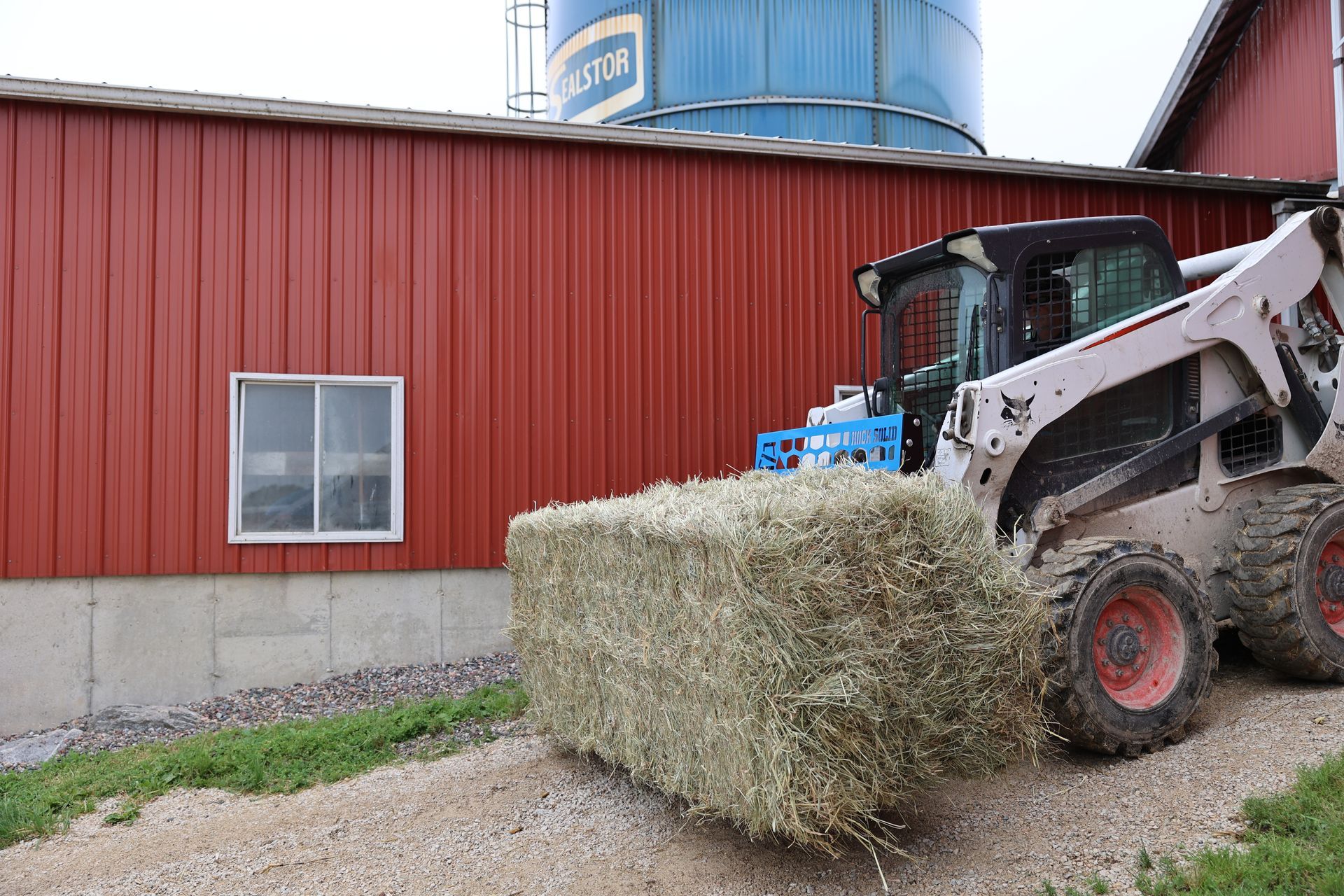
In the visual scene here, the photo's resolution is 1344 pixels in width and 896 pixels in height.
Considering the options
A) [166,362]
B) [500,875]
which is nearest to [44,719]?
[166,362]

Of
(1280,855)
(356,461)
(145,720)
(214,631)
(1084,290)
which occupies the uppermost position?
(1084,290)

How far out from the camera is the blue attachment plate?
5.86 metres

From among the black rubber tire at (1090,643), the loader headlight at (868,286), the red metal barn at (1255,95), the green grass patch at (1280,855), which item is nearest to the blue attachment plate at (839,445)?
the black rubber tire at (1090,643)

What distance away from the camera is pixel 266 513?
959 centimetres

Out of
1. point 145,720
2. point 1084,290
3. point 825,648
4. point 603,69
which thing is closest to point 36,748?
point 145,720

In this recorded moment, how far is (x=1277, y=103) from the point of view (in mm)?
13430

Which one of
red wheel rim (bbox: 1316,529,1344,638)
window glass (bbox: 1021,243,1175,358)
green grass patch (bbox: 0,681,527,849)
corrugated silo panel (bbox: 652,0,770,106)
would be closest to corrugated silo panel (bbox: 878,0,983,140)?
corrugated silo panel (bbox: 652,0,770,106)

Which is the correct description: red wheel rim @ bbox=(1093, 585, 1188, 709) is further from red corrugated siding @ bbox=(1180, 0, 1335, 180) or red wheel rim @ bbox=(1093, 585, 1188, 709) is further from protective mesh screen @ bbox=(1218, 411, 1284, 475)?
red corrugated siding @ bbox=(1180, 0, 1335, 180)

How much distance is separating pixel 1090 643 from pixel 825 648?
2.01m

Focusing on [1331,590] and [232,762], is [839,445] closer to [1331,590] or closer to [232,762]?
[1331,590]

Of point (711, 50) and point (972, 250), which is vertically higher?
point (711, 50)

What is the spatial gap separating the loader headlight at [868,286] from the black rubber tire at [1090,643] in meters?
2.50

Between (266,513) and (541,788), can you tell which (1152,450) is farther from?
(266,513)

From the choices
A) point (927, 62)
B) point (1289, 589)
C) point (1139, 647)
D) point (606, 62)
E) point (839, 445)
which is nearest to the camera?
point (1139, 647)
